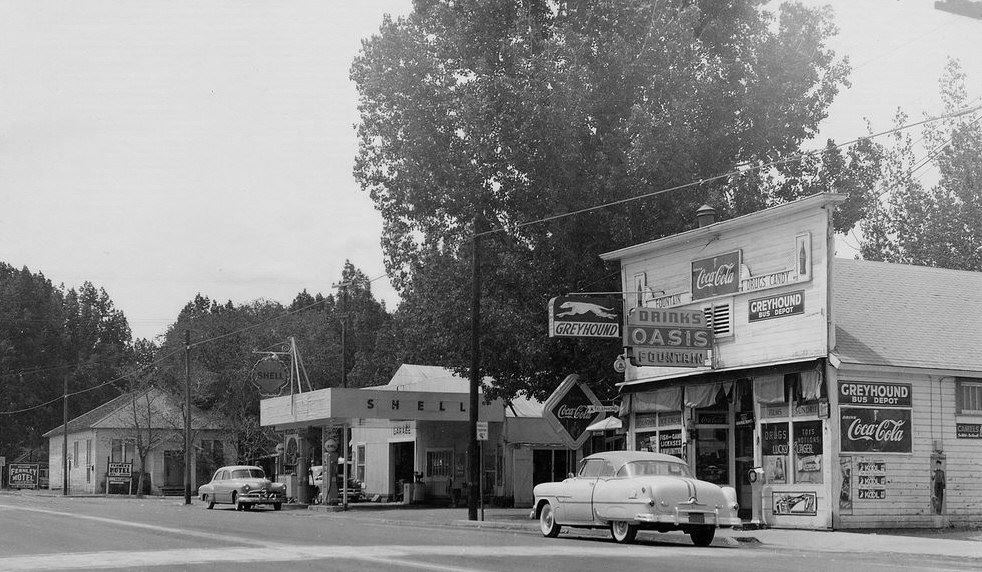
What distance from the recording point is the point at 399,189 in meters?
38.8

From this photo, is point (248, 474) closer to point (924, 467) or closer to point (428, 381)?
point (428, 381)

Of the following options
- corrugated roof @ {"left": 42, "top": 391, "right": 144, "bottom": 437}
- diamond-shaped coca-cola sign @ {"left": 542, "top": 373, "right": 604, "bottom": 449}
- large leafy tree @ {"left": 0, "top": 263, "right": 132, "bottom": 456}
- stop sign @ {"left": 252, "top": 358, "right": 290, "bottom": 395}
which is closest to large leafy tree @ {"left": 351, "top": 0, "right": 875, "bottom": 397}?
Result: diamond-shaped coca-cola sign @ {"left": 542, "top": 373, "right": 604, "bottom": 449}

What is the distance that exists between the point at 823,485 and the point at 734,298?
5.43 m

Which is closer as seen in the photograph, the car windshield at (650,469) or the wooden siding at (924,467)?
the car windshield at (650,469)

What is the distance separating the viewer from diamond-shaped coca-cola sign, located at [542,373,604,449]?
3459cm

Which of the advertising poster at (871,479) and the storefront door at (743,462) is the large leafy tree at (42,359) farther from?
the advertising poster at (871,479)

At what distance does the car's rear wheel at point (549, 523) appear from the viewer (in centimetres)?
2488

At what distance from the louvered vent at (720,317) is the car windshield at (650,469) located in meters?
6.77

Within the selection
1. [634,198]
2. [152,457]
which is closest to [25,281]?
[152,457]

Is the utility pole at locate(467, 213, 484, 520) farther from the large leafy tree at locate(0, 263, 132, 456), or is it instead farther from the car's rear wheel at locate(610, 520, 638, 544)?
the large leafy tree at locate(0, 263, 132, 456)

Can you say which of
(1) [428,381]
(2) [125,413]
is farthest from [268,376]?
(2) [125,413]

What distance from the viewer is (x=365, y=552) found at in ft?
60.3

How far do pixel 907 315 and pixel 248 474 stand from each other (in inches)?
1031

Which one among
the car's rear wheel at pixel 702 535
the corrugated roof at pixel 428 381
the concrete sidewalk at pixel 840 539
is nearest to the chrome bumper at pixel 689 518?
the car's rear wheel at pixel 702 535
